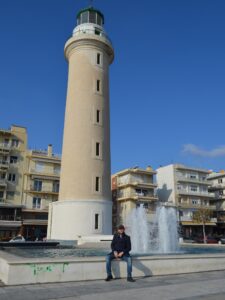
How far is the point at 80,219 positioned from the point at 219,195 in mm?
48328

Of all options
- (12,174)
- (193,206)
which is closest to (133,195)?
(193,206)

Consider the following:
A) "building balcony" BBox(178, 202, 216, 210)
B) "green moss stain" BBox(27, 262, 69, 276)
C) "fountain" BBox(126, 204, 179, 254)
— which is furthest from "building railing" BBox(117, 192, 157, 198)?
"green moss stain" BBox(27, 262, 69, 276)

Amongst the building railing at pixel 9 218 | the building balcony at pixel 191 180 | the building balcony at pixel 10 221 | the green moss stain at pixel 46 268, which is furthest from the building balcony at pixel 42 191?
the green moss stain at pixel 46 268

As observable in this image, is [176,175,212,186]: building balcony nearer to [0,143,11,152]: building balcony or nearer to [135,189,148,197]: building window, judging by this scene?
[135,189,148,197]: building window

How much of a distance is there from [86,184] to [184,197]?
36.3 meters

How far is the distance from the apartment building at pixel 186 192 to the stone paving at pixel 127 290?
169ft

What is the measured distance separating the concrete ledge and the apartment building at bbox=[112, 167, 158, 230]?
4453cm

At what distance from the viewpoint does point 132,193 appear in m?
56.5

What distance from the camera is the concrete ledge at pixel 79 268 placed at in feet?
27.9

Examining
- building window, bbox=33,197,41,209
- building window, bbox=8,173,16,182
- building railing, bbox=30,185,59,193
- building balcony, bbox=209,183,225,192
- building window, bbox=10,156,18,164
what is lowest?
building window, bbox=33,197,41,209

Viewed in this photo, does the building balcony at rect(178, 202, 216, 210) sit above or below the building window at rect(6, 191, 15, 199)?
below

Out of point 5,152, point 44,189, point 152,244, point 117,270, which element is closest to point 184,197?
point 44,189

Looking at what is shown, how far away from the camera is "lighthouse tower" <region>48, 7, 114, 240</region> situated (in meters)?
29.5

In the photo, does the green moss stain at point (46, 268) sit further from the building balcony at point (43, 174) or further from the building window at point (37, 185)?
the building window at point (37, 185)
